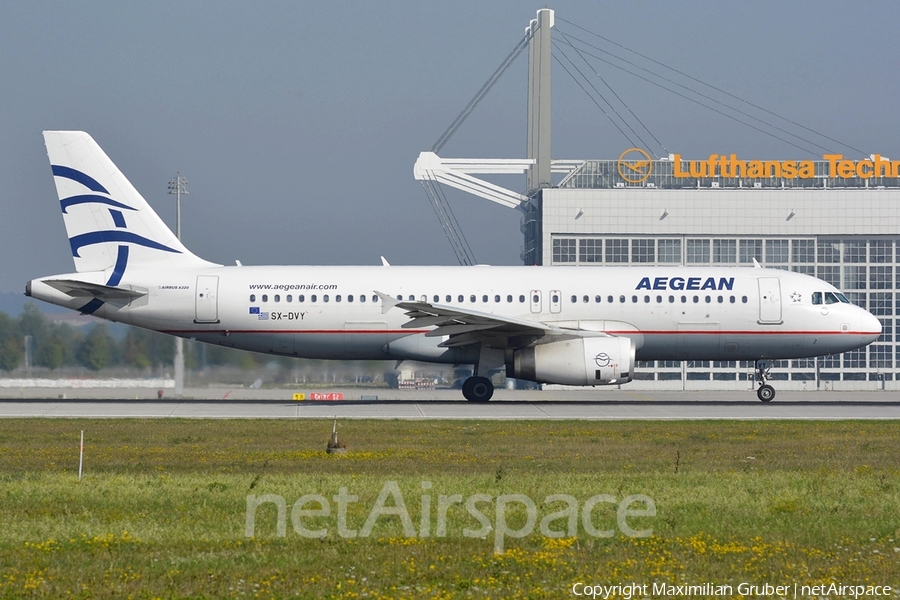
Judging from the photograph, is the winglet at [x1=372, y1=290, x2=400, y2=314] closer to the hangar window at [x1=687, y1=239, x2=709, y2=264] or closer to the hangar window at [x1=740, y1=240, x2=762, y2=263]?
the hangar window at [x1=687, y1=239, x2=709, y2=264]

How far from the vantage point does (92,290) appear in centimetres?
3406

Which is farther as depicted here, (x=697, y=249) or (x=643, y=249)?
(x=697, y=249)

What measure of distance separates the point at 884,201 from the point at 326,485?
169 feet

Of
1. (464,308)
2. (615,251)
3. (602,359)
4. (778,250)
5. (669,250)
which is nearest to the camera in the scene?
(602,359)

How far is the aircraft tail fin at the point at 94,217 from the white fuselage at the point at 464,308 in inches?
28.3

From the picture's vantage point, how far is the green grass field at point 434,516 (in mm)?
10133

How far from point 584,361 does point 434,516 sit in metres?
20.1

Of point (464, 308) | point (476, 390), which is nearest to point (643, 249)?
point (476, 390)

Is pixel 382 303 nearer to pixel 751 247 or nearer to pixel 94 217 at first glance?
pixel 94 217

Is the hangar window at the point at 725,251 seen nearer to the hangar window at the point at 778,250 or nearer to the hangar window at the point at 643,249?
the hangar window at the point at 778,250

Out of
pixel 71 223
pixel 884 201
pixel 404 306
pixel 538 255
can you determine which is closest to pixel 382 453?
pixel 404 306

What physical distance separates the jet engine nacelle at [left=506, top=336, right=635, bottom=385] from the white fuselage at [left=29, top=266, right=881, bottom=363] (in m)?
1.55

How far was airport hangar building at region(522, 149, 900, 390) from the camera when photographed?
194 feet

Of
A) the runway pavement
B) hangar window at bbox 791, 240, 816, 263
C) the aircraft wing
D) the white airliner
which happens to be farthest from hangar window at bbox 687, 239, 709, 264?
the aircraft wing
